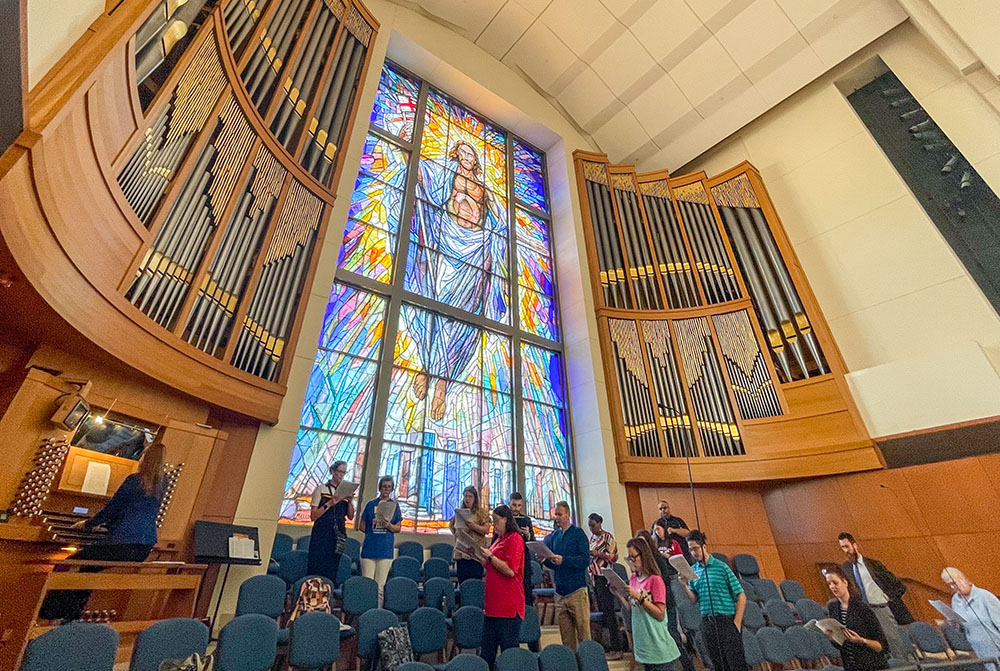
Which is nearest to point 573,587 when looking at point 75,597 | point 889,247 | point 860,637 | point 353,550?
point 860,637

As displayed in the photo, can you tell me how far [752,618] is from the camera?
421 centimetres

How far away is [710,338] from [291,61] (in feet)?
20.7

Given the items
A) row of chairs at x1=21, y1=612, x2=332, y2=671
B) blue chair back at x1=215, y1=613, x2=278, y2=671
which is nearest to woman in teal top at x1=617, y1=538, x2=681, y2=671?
row of chairs at x1=21, y1=612, x2=332, y2=671

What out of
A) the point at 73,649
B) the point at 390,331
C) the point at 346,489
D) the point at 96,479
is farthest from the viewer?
the point at 390,331

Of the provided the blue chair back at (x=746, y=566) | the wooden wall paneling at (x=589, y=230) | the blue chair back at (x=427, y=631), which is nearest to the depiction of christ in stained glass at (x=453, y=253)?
the wooden wall paneling at (x=589, y=230)

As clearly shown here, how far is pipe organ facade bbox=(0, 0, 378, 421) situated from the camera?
7.34ft

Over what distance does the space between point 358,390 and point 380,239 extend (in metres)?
2.05

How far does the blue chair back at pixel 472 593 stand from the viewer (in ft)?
11.7

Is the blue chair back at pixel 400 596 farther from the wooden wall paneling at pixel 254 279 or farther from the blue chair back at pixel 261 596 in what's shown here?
the wooden wall paneling at pixel 254 279

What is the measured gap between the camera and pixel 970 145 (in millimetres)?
6734

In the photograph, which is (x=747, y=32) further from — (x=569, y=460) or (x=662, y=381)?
(x=569, y=460)

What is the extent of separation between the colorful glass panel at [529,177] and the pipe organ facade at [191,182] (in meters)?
3.59

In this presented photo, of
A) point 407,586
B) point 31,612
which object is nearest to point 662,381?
point 407,586

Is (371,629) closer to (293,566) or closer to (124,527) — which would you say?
(293,566)
